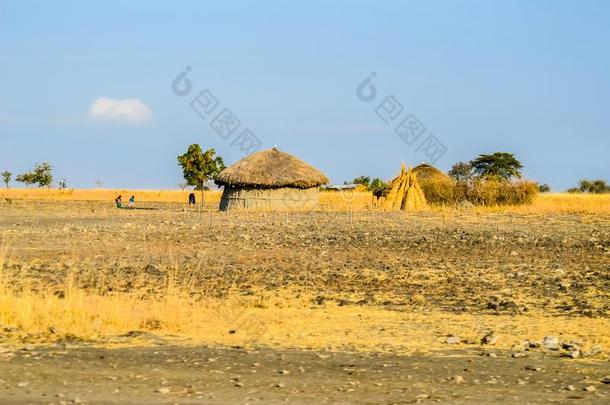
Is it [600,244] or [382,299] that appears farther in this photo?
[600,244]

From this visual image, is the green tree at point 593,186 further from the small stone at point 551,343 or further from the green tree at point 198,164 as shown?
the small stone at point 551,343

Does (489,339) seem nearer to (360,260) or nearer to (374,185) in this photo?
(360,260)

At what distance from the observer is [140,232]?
2322 centimetres

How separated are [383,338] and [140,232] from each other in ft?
48.0

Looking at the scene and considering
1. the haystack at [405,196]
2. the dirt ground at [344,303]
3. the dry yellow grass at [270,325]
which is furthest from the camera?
the haystack at [405,196]

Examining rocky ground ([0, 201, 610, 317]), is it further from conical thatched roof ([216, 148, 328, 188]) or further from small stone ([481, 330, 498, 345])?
conical thatched roof ([216, 148, 328, 188])

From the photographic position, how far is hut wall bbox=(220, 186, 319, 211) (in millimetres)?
39781

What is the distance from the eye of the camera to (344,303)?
1216 centimetres

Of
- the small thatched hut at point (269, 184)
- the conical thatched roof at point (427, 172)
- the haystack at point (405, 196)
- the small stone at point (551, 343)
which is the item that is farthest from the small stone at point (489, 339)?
the conical thatched roof at point (427, 172)

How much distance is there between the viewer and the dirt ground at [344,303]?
7195 millimetres

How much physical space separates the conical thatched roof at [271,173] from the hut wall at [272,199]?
313 mm

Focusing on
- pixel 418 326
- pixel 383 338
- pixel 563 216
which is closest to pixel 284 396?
pixel 383 338

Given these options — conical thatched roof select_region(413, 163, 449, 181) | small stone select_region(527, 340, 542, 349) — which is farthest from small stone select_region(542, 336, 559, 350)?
conical thatched roof select_region(413, 163, 449, 181)

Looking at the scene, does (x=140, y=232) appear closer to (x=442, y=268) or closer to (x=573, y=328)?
(x=442, y=268)
